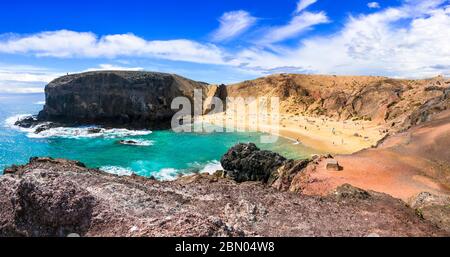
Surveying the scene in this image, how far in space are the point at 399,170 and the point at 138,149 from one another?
33824 millimetres

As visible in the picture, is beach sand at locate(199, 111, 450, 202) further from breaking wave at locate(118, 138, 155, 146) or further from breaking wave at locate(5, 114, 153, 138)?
breaking wave at locate(5, 114, 153, 138)

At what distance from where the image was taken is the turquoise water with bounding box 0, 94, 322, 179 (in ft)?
126

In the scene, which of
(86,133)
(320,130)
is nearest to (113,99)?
(86,133)

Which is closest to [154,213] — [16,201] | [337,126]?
[16,201]

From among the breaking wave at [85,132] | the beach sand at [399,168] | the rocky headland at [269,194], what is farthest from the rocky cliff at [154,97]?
the beach sand at [399,168]

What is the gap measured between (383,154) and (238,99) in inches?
2276

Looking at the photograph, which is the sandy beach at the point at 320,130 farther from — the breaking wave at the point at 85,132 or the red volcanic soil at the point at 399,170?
the breaking wave at the point at 85,132

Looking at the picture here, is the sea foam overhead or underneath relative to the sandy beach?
underneath

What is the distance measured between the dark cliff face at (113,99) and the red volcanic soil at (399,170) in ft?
158

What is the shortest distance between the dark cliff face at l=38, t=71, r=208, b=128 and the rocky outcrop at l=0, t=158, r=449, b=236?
5787 centimetres

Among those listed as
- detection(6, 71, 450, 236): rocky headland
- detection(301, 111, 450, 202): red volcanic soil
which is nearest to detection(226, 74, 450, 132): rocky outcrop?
detection(6, 71, 450, 236): rocky headland

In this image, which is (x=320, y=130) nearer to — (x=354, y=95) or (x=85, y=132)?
(x=354, y=95)

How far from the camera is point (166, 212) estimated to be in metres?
8.70

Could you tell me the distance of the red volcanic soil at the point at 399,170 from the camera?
18.9 meters
